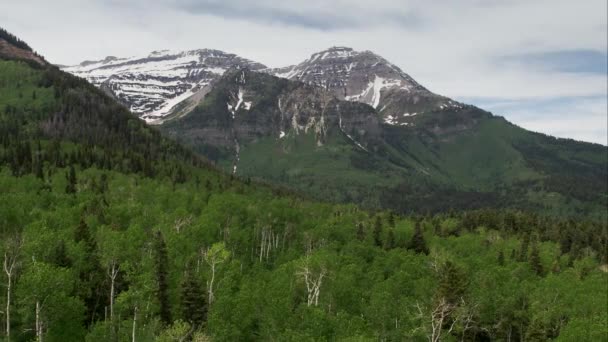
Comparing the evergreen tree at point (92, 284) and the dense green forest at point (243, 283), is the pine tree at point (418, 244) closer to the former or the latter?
the dense green forest at point (243, 283)

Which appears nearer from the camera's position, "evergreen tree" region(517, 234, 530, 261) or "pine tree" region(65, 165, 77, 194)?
"evergreen tree" region(517, 234, 530, 261)

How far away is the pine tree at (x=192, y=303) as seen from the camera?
72.2 m

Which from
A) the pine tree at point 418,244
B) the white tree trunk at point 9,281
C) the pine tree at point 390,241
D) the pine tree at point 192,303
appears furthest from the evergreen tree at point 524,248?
the white tree trunk at point 9,281

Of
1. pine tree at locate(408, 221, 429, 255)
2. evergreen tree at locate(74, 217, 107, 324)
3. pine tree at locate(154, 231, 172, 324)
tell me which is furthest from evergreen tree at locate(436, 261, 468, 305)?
pine tree at locate(408, 221, 429, 255)

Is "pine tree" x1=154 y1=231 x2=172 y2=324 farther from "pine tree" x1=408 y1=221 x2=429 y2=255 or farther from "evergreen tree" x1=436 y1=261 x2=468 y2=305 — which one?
"pine tree" x1=408 y1=221 x2=429 y2=255

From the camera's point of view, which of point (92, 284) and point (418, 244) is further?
point (418, 244)

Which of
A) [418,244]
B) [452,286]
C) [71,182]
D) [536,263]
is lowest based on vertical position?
[418,244]

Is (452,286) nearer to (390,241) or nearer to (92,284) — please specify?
(92,284)

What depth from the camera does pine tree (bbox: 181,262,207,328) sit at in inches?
2844

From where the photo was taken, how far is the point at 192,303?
72.4 metres

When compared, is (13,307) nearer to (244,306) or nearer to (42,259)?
(42,259)

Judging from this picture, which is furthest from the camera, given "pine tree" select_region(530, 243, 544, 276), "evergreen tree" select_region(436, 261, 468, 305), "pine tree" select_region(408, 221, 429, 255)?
"pine tree" select_region(408, 221, 429, 255)

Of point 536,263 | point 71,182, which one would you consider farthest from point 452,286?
point 71,182

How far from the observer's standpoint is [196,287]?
238ft
